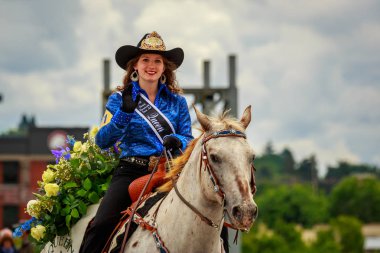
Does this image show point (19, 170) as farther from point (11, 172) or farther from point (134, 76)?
point (134, 76)

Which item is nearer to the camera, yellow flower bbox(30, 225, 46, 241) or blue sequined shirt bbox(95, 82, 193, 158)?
blue sequined shirt bbox(95, 82, 193, 158)

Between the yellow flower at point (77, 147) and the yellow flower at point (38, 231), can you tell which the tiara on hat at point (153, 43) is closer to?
the yellow flower at point (77, 147)

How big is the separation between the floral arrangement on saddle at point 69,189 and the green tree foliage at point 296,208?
417ft

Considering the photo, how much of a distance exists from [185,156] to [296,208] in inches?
5206

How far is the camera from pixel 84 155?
330 inches

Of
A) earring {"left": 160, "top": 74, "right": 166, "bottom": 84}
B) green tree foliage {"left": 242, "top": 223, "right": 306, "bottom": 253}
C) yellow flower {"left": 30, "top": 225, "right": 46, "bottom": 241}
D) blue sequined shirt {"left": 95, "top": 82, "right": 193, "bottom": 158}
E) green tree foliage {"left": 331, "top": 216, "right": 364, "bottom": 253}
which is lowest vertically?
green tree foliage {"left": 331, "top": 216, "right": 364, "bottom": 253}

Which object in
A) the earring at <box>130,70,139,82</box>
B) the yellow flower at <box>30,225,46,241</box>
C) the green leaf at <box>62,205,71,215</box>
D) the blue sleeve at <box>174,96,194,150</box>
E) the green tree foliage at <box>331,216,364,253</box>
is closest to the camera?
the blue sleeve at <box>174,96,194,150</box>

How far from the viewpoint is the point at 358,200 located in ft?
436

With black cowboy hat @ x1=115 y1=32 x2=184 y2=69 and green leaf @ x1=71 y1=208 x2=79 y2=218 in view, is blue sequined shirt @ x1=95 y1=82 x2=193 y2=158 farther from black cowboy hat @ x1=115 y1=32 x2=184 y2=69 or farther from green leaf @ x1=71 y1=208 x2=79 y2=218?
green leaf @ x1=71 y1=208 x2=79 y2=218

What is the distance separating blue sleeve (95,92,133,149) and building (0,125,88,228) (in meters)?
65.6

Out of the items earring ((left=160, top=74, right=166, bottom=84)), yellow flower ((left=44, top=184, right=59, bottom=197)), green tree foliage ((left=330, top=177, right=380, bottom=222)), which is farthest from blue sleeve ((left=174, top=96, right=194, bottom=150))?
green tree foliage ((left=330, top=177, right=380, bottom=222))

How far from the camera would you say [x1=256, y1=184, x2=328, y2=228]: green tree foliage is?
13512cm

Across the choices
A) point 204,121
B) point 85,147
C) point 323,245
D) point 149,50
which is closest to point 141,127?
point 149,50

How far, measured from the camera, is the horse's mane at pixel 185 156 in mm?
6102
